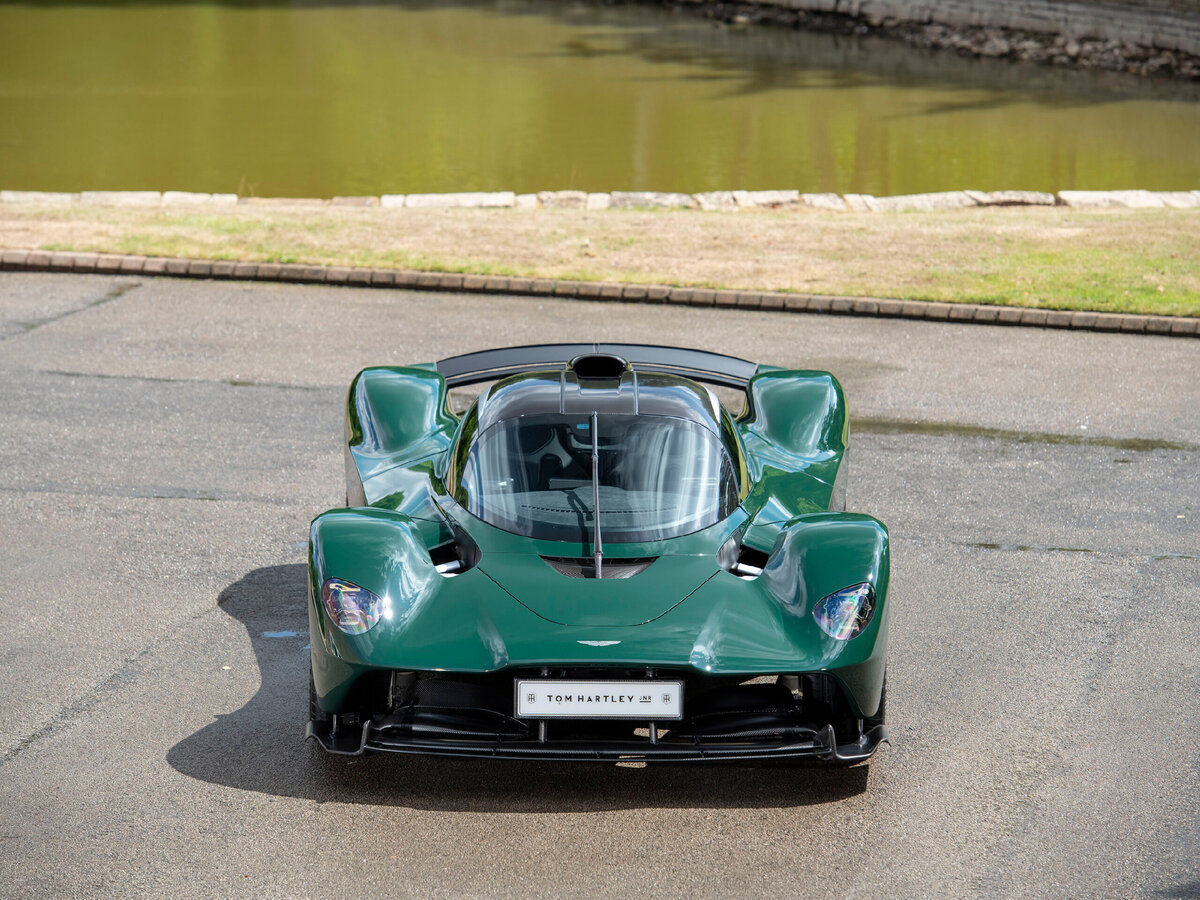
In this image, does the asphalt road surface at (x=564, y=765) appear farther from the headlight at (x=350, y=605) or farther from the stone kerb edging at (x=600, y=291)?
the stone kerb edging at (x=600, y=291)

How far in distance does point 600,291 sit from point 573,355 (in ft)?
18.2

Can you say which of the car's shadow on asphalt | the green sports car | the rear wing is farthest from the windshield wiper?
the rear wing

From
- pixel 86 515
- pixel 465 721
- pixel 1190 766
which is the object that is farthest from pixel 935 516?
pixel 86 515

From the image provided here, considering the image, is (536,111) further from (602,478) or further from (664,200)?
(602,478)

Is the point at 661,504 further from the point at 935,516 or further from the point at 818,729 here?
the point at 935,516

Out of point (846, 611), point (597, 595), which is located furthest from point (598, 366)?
point (846, 611)

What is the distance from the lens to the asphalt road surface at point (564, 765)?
14.0 ft

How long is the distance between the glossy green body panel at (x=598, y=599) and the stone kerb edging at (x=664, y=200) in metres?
10.8

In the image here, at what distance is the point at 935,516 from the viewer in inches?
286

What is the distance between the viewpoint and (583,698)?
425 centimetres

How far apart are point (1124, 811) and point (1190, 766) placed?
45cm

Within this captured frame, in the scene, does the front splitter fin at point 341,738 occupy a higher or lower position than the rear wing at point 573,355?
lower

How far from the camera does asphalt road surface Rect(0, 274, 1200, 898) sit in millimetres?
4254

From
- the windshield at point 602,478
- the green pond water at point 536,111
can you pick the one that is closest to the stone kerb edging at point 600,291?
the green pond water at point 536,111
